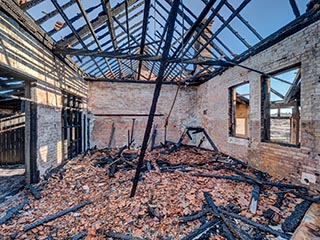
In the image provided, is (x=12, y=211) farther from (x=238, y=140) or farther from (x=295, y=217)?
(x=238, y=140)

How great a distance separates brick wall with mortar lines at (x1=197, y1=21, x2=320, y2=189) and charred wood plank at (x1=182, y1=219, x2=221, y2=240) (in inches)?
92.3

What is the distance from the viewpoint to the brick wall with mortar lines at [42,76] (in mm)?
2998

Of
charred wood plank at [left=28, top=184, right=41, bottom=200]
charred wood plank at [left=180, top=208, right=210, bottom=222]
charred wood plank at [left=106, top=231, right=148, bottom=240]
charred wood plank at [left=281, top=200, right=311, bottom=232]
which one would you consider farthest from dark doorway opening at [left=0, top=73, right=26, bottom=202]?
charred wood plank at [left=281, top=200, right=311, bottom=232]

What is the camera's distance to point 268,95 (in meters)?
4.64

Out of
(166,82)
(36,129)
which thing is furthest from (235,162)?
(36,129)

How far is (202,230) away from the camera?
2342 millimetres

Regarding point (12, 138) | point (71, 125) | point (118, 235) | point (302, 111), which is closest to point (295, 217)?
→ point (302, 111)

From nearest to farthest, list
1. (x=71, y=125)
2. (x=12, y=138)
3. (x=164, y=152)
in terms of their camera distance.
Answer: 1. (x=12, y=138)
2. (x=71, y=125)
3. (x=164, y=152)

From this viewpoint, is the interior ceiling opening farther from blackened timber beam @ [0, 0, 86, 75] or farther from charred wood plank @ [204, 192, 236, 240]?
charred wood plank @ [204, 192, 236, 240]

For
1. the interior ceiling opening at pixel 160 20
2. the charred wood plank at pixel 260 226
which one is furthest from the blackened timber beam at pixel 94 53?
the charred wood plank at pixel 260 226

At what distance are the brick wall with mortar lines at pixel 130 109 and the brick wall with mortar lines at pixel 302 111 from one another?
2.84 metres

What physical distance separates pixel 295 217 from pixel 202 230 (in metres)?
1.53

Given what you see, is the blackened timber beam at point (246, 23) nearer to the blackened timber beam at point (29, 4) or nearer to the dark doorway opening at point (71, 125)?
the blackened timber beam at point (29, 4)

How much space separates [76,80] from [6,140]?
3.11 m
